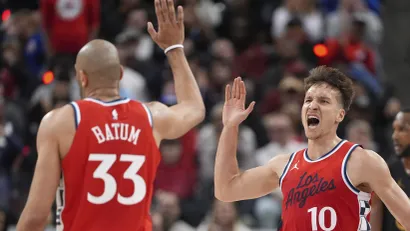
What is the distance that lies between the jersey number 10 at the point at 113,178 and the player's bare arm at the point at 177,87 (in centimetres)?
33

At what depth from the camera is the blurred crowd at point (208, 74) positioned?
10.7 meters

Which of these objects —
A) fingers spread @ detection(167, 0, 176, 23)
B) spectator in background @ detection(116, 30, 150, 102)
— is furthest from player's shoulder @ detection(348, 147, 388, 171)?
spectator in background @ detection(116, 30, 150, 102)

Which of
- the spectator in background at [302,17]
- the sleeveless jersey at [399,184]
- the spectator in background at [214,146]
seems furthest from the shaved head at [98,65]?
the spectator in background at [302,17]

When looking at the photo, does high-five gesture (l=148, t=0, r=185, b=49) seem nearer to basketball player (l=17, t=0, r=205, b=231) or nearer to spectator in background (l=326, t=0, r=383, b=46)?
basketball player (l=17, t=0, r=205, b=231)

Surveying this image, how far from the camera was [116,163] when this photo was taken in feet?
18.4

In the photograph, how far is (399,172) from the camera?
693cm

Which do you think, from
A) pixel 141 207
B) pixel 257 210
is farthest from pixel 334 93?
pixel 257 210

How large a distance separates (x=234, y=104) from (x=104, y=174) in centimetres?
105

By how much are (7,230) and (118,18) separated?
5.49 meters

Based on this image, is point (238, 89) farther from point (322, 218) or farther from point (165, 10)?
point (322, 218)

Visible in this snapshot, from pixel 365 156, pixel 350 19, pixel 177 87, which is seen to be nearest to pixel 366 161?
pixel 365 156

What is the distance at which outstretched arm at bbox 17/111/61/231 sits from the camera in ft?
17.5

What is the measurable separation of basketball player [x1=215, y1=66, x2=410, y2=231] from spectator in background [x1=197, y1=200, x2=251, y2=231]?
151 inches

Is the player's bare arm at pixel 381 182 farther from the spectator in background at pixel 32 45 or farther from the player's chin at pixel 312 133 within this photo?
the spectator in background at pixel 32 45
